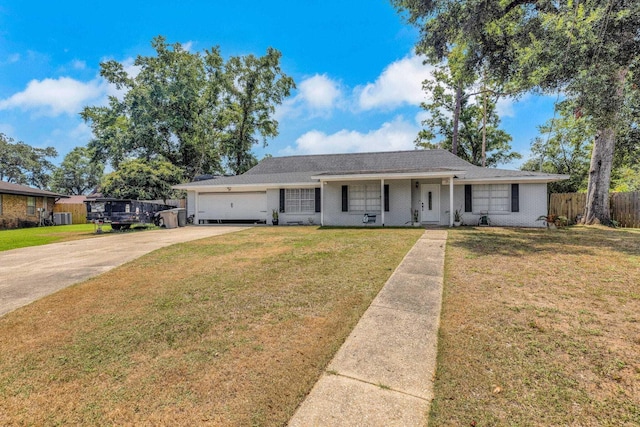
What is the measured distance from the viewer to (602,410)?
1.90m

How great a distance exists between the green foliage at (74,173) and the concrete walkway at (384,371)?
5325cm

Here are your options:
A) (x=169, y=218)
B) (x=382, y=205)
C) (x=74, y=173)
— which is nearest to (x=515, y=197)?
(x=382, y=205)

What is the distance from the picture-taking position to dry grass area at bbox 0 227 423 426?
2.05m

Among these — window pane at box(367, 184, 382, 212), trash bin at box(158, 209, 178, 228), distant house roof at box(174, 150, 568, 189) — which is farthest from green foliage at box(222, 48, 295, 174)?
window pane at box(367, 184, 382, 212)

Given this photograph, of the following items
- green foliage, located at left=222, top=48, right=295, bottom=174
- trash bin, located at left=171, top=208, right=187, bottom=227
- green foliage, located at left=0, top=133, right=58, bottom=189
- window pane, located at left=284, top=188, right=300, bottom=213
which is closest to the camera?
window pane, located at left=284, top=188, right=300, bottom=213

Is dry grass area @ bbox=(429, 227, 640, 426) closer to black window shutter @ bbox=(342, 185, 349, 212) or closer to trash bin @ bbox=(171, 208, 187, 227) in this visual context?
black window shutter @ bbox=(342, 185, 349, 212)

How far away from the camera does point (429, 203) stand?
1418cm

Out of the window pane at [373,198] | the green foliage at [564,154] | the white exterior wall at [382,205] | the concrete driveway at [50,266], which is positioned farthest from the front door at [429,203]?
the green foliage at [564,154]

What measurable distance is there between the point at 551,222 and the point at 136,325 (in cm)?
1501

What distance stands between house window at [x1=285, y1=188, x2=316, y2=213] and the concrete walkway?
11.6 meters

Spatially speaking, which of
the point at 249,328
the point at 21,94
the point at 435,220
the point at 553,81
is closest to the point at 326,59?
the point at 435,220

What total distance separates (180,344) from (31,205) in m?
25.3

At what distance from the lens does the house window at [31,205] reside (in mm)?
19359

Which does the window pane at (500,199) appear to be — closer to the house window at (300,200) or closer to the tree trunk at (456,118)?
the house window at (300,200)
